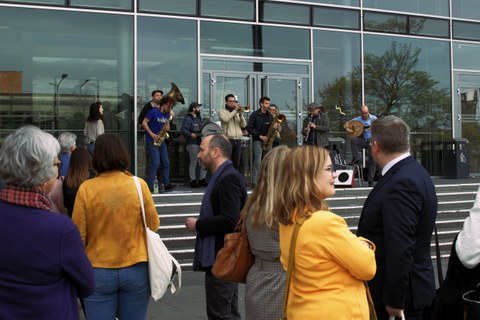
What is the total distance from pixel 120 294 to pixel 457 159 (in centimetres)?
1508

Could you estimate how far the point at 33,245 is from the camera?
2.75m

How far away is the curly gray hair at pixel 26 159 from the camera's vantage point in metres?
2.84

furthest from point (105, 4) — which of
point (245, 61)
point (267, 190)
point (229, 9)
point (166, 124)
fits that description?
point (267, 190)

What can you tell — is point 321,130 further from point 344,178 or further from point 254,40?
point 254,40

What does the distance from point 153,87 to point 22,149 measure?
38.9 feet

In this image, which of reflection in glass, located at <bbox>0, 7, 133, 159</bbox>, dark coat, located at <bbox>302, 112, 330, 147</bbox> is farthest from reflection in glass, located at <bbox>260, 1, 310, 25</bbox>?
reflection in glass, located at <bbox>0, 7, 133, 159</bbox>

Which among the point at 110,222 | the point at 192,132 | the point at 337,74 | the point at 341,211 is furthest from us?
the point at 337,74

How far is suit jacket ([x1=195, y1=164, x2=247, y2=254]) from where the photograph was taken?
16.3 feet

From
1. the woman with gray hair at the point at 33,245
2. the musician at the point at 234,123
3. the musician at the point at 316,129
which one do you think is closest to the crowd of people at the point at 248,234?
the woman with gray hair at the point at 33,245

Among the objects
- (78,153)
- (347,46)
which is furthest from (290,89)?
(78,153)

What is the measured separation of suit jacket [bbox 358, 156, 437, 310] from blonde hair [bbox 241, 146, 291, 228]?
2.40ft

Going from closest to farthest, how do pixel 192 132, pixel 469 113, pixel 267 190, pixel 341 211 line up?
pixel 267 190
pixel 341 211
pixel 192 132
pixel 469 113

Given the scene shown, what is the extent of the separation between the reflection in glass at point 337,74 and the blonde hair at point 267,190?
13101 millimetres

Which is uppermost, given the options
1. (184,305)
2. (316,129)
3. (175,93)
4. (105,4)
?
(105,4)
